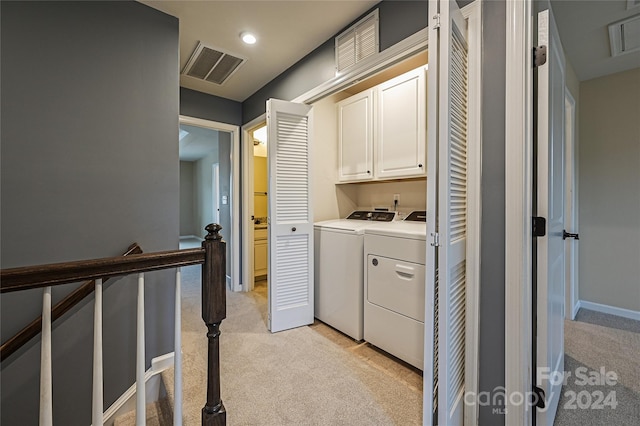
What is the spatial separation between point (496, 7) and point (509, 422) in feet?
6.27

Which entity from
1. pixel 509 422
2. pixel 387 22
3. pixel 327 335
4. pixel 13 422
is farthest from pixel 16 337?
pixel 387 22

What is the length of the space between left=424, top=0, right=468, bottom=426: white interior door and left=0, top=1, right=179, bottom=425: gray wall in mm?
1758

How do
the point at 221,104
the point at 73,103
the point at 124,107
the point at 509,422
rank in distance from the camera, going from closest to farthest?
the point at 509,422 < the point at 73,103 < the point at 124,107 < the point at 221,104

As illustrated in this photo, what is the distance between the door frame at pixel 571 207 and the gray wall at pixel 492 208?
1815 mm

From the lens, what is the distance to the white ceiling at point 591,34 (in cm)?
184

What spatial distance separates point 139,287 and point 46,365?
290 mm

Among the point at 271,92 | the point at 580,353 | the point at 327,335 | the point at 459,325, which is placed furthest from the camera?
the point at 271,92

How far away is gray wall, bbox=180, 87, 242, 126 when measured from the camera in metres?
3.22

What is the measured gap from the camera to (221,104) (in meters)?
3.50

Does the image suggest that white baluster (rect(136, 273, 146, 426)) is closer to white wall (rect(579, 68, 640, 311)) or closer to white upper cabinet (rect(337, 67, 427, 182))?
white upper cabinet (rect(337, 67, 427, 182))

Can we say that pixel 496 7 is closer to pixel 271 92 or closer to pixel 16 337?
pixel 271 92

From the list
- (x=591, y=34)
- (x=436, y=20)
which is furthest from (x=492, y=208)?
(x=591, y=34)

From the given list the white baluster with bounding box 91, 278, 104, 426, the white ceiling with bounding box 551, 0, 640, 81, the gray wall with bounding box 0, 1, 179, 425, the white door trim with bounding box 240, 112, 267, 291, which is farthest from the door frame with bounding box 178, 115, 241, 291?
the white ceiling with bounding box 551, 0, 640, 81

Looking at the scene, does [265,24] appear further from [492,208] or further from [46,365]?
[46,365]
